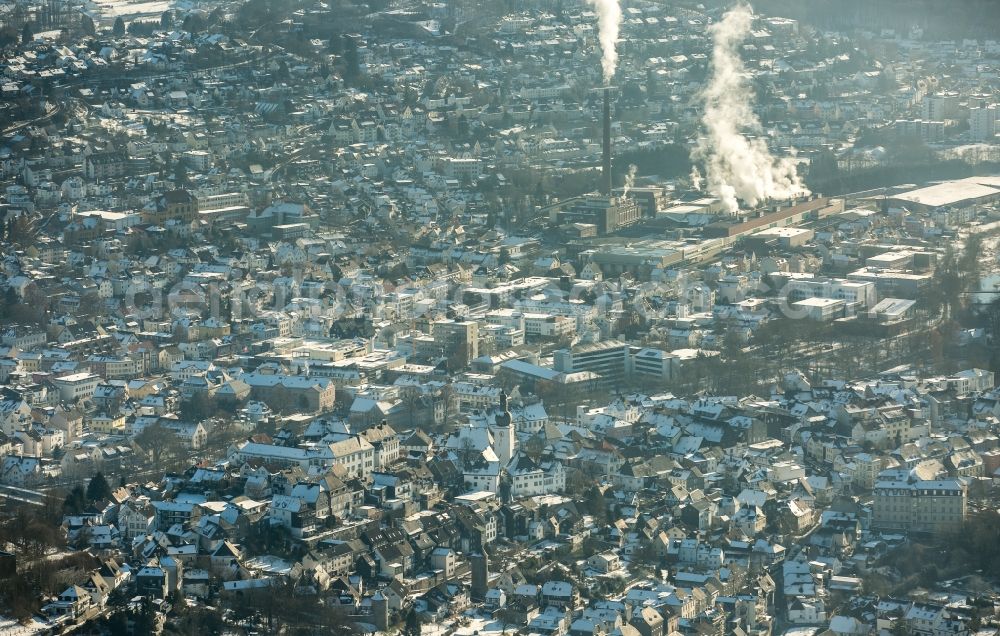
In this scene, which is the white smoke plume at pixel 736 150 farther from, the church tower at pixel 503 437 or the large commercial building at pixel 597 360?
the church tower at pixel 503 437

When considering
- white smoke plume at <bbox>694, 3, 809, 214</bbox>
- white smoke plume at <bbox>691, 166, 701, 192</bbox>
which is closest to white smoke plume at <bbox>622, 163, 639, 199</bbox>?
white smoke plume at <bbox>691, 166, 701, 192</bbox>

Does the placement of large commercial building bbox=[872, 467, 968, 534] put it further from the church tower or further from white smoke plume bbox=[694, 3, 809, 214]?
white smoke plume bbox=[694, 3, 809, 214]

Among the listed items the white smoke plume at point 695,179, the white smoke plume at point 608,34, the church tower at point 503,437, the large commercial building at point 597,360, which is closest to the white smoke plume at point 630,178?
the white smoke plume at point 695,179

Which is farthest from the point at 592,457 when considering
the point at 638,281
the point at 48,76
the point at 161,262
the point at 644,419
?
the point at 48,76

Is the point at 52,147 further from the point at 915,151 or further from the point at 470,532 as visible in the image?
the point at 470,532

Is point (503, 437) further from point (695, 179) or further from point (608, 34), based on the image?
point (608, 34)

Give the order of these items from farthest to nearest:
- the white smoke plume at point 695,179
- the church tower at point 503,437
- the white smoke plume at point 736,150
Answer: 1. the white smoke plume at point 695,179
2. the white smoke plume at point 736,150
3. the church tower at point 503,437

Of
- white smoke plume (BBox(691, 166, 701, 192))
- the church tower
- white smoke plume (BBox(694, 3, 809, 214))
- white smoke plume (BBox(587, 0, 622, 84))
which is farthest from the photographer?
white smoke plume (BBox(587, 0, 622, 84))
